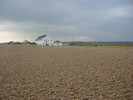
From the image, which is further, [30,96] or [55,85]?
[55,85]

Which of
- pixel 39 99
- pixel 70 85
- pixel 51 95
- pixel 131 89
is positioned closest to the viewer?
pixel 39 99

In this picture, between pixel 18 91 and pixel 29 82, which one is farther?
pixel 29 82

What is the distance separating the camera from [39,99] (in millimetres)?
4176

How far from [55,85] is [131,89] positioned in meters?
2.89

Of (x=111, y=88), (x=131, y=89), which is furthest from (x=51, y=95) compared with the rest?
(x=131, y=89)

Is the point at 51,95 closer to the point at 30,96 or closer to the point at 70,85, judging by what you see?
the point at 30,96

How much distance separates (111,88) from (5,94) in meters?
3.82

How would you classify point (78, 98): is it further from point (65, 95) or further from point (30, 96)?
point (30, 96)

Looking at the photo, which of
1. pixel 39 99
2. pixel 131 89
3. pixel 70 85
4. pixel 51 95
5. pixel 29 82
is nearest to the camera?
pixel 39 99

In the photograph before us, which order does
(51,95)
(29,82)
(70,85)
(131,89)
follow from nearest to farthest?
(51,95)
(131,89)
(70,85)
(29,82)

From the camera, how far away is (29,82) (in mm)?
5922

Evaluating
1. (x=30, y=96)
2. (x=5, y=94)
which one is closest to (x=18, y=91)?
(x=5, y=94)

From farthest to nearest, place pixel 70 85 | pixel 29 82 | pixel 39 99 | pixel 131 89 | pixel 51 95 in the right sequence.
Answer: pixel 29 82, pixel 70 85, pixel 131 89, pixel 51 95, pixel 39 99

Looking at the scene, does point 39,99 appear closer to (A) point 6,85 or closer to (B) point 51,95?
(B) point 51,95
